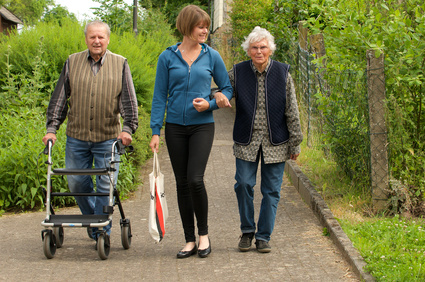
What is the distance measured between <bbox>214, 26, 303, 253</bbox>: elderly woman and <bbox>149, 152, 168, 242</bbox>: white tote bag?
685 mm

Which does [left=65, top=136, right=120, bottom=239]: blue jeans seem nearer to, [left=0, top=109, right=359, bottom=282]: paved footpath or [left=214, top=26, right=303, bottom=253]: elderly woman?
[left=0, top=109, right=359, bottom=282]: paved footpath

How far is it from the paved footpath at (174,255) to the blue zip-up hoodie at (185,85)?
1156mm

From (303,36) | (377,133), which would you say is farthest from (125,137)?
(303,36)

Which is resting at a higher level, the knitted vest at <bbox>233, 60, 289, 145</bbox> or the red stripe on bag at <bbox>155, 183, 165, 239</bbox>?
the knitted vest at <bbox>233, 60, 289, 145</bbox>

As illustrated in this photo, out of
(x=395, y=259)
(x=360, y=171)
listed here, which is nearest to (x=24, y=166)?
(x=360, y=171)

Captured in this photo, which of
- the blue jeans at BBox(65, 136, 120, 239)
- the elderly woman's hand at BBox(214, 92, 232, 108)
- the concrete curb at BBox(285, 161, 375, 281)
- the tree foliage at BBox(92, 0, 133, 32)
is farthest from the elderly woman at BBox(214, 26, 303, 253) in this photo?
the tree foliage at BBox(92, 0, 133, 32)

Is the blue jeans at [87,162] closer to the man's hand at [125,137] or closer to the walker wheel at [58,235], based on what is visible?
the man's hand at [125,137]

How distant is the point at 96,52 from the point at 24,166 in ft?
8.22

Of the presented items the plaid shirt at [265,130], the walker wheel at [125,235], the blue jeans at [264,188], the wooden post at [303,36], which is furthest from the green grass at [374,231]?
the wooden post at [303,36]

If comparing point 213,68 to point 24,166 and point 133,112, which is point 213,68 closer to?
point 133,112

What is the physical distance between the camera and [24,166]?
24.0 ft

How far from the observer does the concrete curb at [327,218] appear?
16.1 ft

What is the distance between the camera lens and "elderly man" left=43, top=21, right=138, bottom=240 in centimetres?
546

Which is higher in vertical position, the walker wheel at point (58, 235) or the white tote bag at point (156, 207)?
the white tote bag at point (156, 207)
